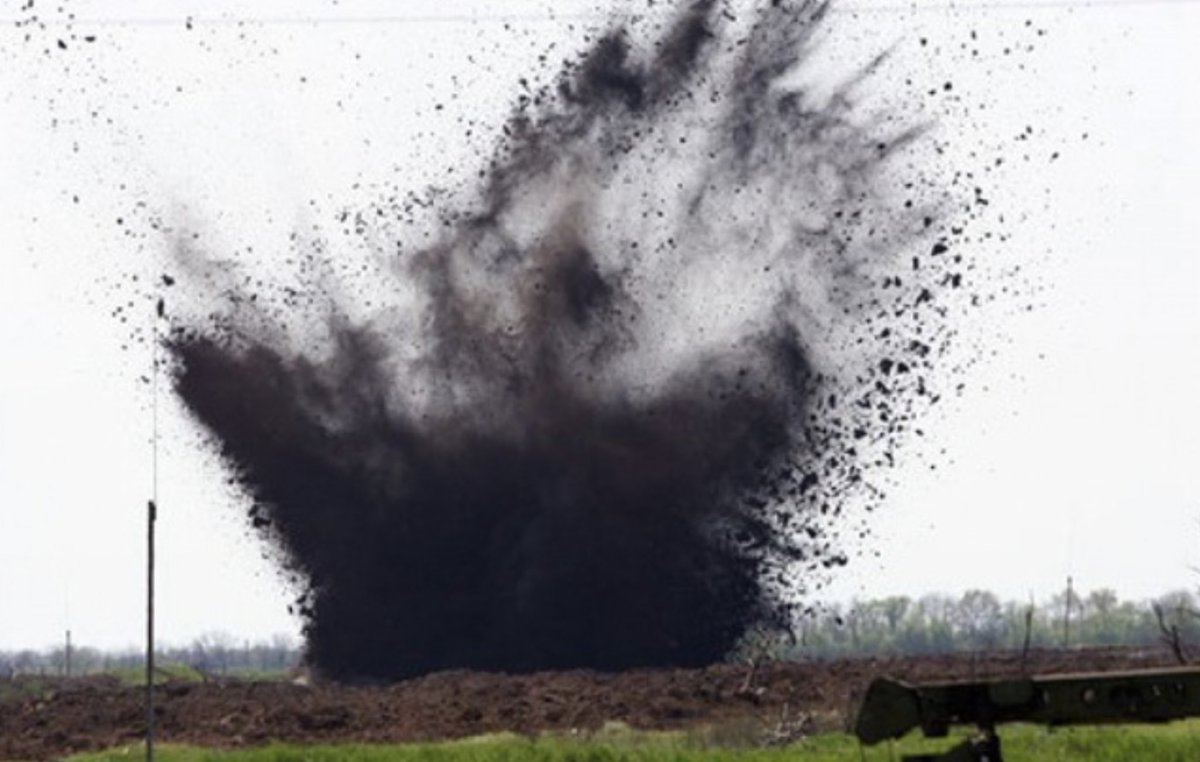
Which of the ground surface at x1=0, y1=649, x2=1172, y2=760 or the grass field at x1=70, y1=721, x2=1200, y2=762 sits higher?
the ground surface at x1=0, y1=649, x2=1172, y2=760

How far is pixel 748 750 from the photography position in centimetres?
4281

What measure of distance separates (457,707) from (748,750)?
51.1ft

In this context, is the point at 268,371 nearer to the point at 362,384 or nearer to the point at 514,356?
the point at 362,384

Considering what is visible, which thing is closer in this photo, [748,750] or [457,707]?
[748,750]

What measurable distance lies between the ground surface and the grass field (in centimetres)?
500

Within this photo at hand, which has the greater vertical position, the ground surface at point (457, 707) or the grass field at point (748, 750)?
the ground surface at point (457, 707)

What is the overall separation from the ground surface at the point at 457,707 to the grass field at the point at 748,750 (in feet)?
16.4

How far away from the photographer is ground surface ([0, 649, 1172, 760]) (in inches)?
2128

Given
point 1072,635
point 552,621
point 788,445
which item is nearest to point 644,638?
point 552,621

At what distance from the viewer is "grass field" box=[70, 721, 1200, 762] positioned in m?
37.2

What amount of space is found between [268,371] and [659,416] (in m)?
12.0

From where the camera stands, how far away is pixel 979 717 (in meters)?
18.0

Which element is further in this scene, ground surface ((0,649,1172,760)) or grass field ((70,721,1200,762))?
ground surface ((0,649,1172,760))

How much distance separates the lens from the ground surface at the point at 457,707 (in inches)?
2128
